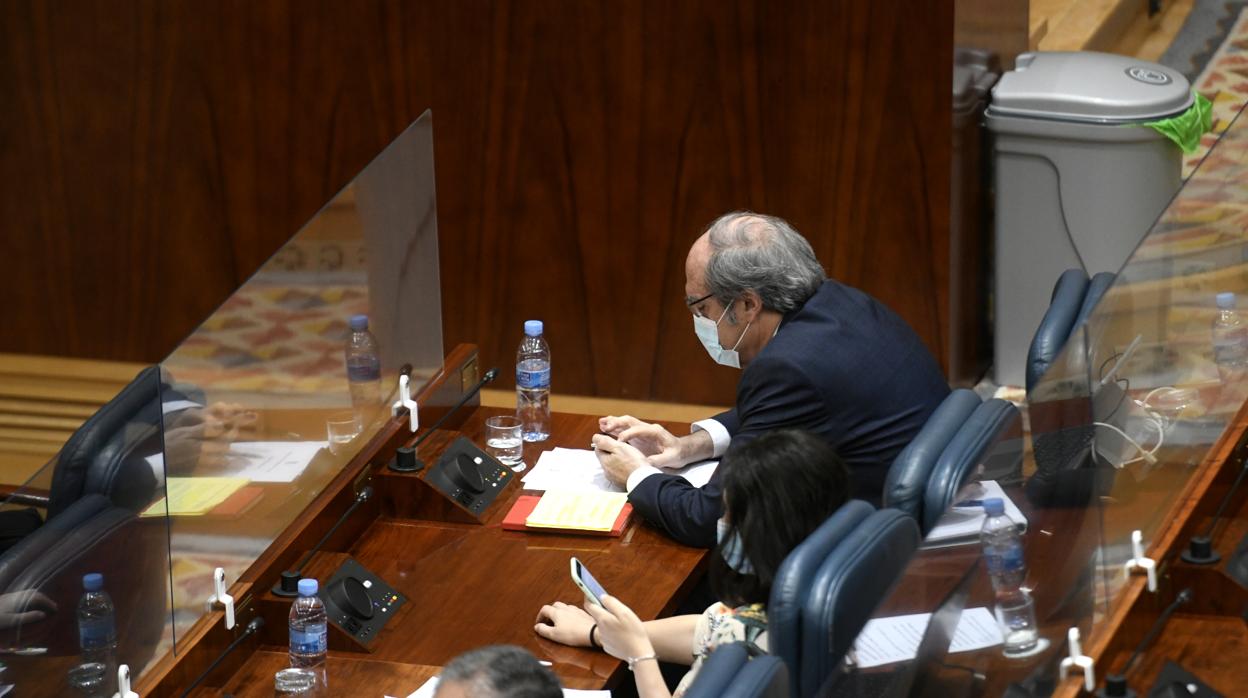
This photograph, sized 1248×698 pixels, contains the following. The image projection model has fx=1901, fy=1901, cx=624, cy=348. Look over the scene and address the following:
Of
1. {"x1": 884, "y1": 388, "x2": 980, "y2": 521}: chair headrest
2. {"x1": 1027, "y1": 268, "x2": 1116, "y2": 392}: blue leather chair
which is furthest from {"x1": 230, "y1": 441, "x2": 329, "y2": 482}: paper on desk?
{"x1": 1027, "y1": 268, "x2": 1116, "y2": 392}: blue leather chair

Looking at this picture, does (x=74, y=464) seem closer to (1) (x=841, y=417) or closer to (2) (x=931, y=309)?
(1) (x=841, y=417)

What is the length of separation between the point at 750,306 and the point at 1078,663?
3.82 feet

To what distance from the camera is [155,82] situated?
16.9ft

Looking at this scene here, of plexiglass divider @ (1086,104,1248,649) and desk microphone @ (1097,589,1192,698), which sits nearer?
desk microphone @ (1097,589,1192,698)

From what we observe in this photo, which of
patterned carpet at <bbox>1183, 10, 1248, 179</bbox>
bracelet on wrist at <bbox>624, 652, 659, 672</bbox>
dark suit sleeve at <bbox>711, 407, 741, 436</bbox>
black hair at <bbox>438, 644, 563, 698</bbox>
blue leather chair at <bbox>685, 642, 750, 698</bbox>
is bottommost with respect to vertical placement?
patterned carpet at <bbox>1183, 10, 1248, 179</bbox>

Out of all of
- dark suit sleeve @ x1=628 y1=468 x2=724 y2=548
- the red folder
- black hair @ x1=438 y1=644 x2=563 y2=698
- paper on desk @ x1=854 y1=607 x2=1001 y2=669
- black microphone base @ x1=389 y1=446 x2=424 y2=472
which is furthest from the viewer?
black microphone base @ x1=389 y1=446 x2=424 y2=472

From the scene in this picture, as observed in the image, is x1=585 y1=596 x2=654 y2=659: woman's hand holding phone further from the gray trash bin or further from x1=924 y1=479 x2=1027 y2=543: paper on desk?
the gray trash bin

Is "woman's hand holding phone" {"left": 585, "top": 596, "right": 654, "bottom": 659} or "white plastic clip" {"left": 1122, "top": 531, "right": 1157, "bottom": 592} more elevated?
"white plastic clip" {"left": 1122, "top": 531, "right": 1157, "bottom": 592}

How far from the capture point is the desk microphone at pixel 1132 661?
105 inches

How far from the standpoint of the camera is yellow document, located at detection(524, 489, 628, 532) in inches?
138

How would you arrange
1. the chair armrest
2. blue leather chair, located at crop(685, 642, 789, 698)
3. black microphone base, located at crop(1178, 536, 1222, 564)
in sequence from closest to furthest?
blue leather chair, located at crop(685, 642, 789, 698), black microphone base, located at crop(1178, 536, 1222, 564), the chair armrest

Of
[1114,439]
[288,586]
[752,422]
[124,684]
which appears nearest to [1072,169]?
[752,422]

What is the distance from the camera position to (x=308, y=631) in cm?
305

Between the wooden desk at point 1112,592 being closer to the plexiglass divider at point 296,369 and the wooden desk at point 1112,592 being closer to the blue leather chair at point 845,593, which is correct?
the blue leather chair at point 845,593
